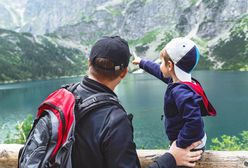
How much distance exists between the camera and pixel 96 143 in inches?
113

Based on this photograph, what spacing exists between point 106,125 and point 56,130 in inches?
16.6

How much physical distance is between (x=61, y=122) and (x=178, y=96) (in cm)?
154

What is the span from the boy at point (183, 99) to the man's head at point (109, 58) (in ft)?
3.21

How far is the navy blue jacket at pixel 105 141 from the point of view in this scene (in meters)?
2.79

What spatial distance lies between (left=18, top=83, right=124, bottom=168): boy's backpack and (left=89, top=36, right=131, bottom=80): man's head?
0.23 metres

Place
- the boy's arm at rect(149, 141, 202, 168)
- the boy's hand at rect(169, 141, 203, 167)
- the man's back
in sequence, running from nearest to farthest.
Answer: the man's back
the boy's arm at rect(149, 141, 202, 168)
the boy's hand at rect(169, 141, 203, 167)

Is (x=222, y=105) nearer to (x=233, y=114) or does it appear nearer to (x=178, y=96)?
(x=233, y=114)

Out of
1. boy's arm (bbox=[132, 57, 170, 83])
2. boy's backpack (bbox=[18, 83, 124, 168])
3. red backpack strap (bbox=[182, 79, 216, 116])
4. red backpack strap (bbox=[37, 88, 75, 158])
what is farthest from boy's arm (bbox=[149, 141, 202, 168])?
boy's arm (bbox=[132, 57, 170, 83])

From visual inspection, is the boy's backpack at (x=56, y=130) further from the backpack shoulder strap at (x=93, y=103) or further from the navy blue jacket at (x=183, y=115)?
the navy blue jacket at (x=183, y=115)

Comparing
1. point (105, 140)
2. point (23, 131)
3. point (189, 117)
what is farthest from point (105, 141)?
point (23, 131)

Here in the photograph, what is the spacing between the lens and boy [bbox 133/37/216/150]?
12.2 ft

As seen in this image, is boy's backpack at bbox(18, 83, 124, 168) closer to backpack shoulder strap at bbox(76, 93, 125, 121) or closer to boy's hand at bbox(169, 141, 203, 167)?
backpack shoulder strap at bbox(76, 93, 125, 121)

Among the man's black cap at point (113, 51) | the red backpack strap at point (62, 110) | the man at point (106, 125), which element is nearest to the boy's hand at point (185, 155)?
the man at point (106, 125)

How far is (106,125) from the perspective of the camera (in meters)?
2.84
